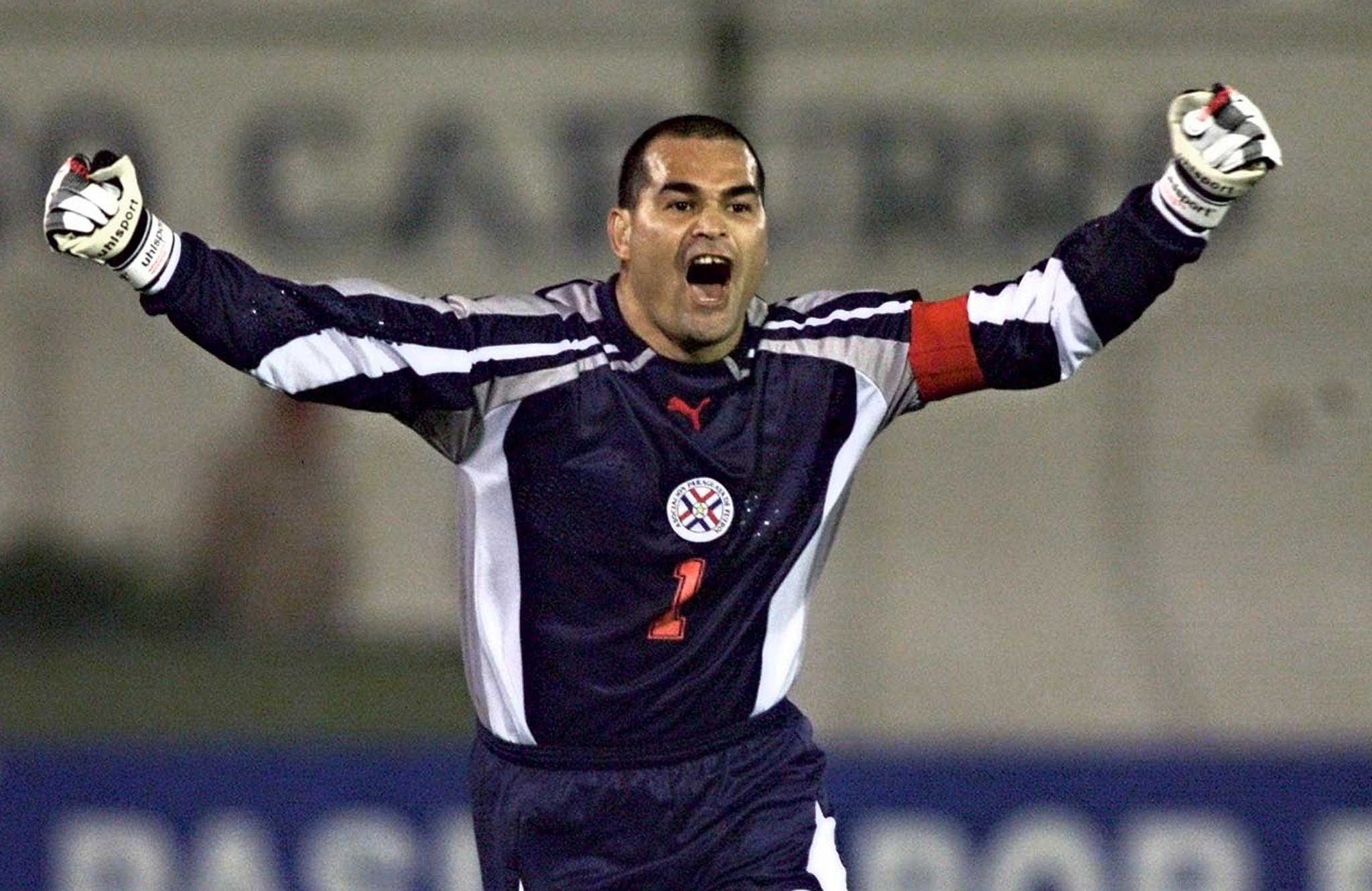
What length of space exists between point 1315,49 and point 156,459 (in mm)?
3607

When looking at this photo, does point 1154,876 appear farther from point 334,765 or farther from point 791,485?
point 791,485

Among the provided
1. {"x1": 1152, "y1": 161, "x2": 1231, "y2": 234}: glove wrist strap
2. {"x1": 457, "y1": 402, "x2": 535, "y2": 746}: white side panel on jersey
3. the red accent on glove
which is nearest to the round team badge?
{"x1": 457, "y1": 402, "x2": 535, "y2": 746}: white side panel on jersey

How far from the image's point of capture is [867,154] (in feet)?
26.3

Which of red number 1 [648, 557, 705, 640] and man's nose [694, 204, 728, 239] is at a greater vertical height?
man's nose [694, 204, 728, 239]

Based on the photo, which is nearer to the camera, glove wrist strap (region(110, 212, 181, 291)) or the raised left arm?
glove wrist strap (region(110, 212, 181, 291))

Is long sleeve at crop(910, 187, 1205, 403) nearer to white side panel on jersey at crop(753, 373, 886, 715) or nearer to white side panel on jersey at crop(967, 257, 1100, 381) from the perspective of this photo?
white side panel on jersey at crop(967, 257, 1100, 381)

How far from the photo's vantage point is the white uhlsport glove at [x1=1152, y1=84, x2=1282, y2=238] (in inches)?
176

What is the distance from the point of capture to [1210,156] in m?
4.47

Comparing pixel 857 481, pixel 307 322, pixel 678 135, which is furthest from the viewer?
pixel 857 481

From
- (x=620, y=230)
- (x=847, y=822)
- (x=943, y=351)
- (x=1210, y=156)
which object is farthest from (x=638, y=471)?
(x=847, y=822)

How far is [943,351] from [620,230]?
24.4 inches

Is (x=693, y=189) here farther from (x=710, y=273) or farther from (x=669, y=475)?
(x=669, y=475)

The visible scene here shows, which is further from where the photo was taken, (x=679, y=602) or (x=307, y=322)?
(x=679, y=602)

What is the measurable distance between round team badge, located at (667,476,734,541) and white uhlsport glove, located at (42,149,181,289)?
95 cm
